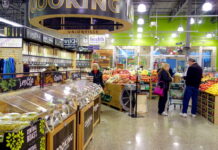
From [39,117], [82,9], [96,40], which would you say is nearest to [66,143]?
[39,117]

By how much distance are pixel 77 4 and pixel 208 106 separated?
4.78 metres

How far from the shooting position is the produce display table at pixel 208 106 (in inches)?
218

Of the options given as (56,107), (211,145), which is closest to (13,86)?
(56,107)

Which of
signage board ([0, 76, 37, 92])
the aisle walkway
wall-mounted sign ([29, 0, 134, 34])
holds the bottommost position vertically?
the aisle walkway

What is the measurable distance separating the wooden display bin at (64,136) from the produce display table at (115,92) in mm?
4003

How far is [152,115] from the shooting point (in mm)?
6418

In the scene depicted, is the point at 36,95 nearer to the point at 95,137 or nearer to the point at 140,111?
the point at 95,137

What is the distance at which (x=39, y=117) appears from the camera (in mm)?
2021

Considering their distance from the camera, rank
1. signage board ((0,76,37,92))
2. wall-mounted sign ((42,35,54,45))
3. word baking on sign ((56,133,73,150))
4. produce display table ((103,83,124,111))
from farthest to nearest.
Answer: wall-mounted sign ((42,35,54,45)), produce display table ((103,83,124,111)), signage board ((0,76,37,92)), word baking on sign ((56,133,73,150))

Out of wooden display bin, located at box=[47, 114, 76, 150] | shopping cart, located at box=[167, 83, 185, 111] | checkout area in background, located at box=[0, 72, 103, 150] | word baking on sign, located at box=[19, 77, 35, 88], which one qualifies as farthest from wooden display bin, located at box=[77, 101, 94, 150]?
shopping cart, located at box=[167, 83, 185, 111]

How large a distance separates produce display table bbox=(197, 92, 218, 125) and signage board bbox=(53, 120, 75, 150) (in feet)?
13.5

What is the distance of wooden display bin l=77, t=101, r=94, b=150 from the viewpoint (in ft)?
10.8

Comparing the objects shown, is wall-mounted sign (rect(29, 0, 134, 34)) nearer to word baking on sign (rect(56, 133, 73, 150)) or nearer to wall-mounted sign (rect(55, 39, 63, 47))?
word baking on sign (rect(56, 133, 73, 150))

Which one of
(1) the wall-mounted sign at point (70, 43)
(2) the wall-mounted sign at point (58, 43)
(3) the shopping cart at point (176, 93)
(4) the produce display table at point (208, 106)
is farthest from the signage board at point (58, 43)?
(4) the produce display table at point (208, 106)
